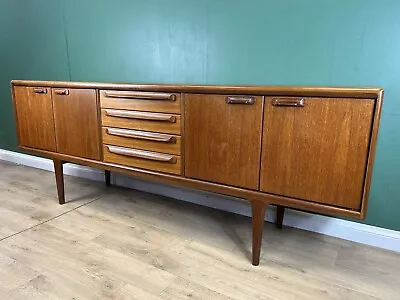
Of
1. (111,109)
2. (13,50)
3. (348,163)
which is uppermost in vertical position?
(13,50)

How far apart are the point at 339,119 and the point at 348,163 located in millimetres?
163

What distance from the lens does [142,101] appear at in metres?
1.52

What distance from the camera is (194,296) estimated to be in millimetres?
1229

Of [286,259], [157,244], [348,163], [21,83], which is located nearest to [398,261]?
[286,259]

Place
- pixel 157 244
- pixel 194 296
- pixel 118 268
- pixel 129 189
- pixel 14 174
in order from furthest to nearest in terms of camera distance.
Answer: pixel 14 174
pixel 129 189
pixel 157 244
pixel 118 268
pixel 194 296

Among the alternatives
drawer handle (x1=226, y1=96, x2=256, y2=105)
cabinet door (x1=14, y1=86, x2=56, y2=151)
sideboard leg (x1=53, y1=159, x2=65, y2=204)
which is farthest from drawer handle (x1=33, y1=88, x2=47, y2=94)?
drawer handle (x1=226, y1=96, x2=256, y2=105)

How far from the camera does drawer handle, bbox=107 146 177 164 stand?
1517 millimetres

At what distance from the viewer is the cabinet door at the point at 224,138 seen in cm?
129

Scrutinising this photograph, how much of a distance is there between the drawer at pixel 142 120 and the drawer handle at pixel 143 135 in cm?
2

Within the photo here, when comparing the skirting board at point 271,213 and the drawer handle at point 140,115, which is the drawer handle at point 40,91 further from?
the skirting board at point 271,213

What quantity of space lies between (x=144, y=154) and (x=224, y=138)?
1.47 feet

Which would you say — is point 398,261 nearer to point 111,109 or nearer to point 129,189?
point 111,109

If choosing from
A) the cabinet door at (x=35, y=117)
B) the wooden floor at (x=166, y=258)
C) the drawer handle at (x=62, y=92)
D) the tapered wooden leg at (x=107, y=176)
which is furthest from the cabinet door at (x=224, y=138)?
the tapered wooden leg at (x=107, y=176)

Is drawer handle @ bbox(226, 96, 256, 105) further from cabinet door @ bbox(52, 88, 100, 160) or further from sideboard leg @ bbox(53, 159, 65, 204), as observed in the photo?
sideboard leg @ bbox(53, 159, 65, 204)
